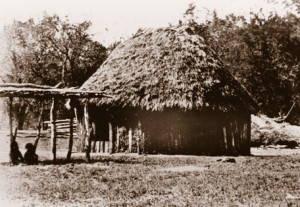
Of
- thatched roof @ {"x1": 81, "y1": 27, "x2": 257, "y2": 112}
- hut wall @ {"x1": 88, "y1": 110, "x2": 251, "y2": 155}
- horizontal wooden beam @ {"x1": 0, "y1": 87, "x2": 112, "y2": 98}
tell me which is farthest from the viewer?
hut wall @ {"x1": 88, "y1": 110, "x2": 251, "y2": 155}

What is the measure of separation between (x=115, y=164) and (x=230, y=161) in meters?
4.02

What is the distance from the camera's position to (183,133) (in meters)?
18.9

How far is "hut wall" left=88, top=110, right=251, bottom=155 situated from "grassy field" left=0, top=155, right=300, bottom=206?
4505 millimetres

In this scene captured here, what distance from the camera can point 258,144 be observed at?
25.0 m

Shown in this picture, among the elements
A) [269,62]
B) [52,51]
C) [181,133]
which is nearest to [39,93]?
[181,133]

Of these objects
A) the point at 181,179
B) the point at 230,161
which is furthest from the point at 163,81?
the point at 181,179

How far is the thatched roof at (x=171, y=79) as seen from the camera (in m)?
18.5

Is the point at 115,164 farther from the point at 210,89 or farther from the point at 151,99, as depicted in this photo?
the point at 210,89

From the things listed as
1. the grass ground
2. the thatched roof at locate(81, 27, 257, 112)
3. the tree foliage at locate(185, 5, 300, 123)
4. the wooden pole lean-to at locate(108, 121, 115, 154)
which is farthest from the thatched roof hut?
the tree foliage at locate(185, 5, 300, 123)

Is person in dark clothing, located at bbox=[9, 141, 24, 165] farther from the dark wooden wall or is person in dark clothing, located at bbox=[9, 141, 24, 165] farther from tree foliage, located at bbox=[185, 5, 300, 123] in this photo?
tree foliage, located at bbox=[185, 5, 300, 123]

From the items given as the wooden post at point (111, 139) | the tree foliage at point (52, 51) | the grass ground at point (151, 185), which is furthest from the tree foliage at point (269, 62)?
the grass ground at point (151, 185)

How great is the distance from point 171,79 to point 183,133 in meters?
2.29

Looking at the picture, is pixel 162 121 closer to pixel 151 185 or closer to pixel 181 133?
pixel 181 133

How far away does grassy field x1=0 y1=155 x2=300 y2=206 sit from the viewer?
8.17 metres
